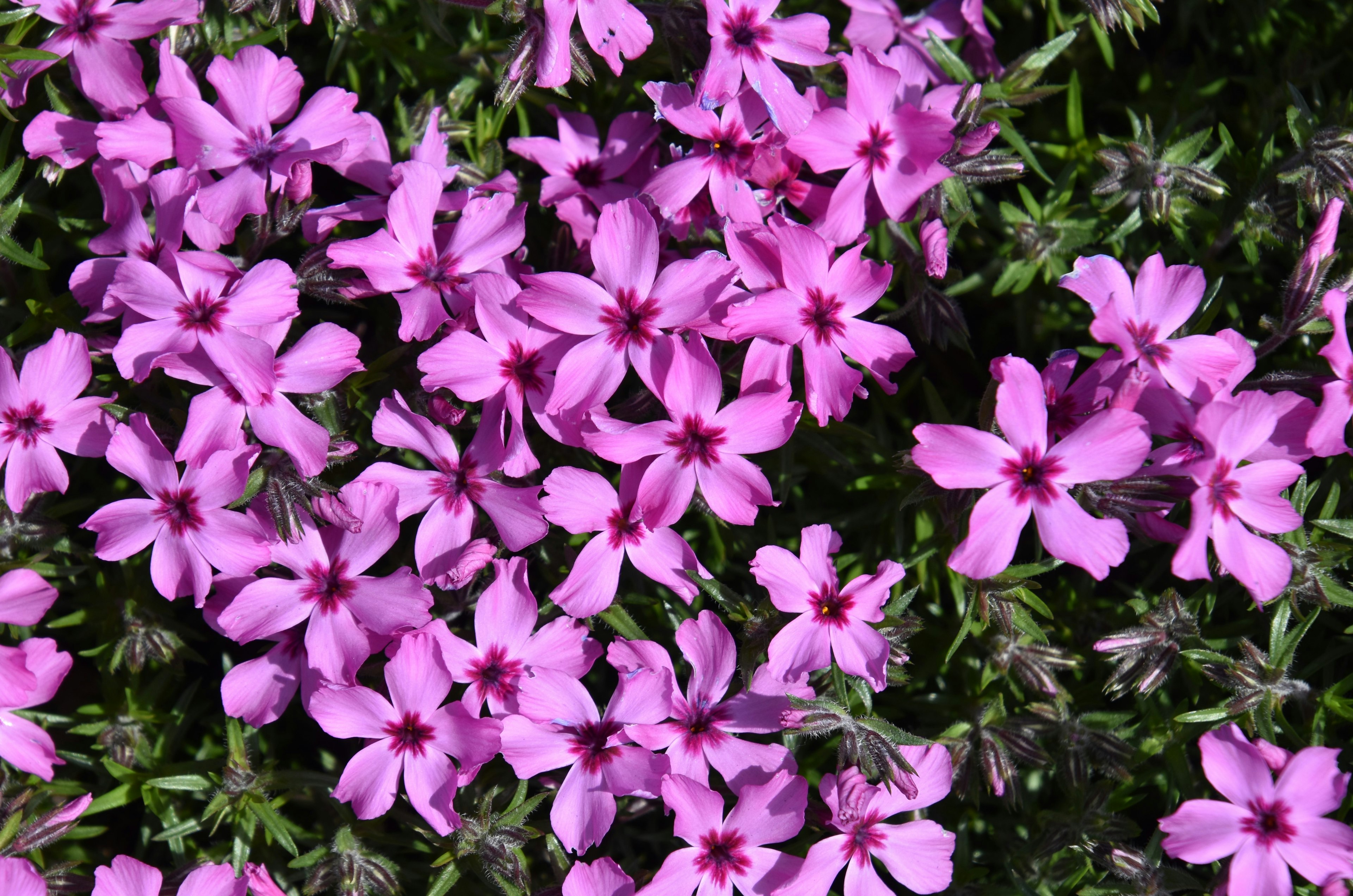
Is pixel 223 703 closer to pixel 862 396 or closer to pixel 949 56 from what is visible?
pixel 862 396

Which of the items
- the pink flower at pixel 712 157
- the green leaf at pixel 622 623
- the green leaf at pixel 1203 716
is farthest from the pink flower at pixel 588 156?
the green leaf at pixel 1203 716

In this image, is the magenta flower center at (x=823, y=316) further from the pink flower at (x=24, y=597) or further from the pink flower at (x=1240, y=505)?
the pink flower at (x=24, y=597)

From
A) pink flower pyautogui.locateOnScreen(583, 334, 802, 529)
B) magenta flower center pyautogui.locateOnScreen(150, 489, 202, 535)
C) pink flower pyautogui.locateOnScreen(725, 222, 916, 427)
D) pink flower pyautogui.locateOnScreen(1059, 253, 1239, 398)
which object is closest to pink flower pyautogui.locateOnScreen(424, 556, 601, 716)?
pink flower pyautogui.locateOnScreen(583, 334, 802, 529)

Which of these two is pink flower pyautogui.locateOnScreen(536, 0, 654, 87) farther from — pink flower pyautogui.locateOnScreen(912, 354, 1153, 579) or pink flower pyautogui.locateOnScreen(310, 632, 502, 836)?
pink flower pyautogui.locateOnScreen(310, 632, 502, 836)

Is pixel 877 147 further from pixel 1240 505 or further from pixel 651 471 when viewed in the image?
A: pixel 1240 505

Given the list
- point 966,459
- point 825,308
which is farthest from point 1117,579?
point 825,308
